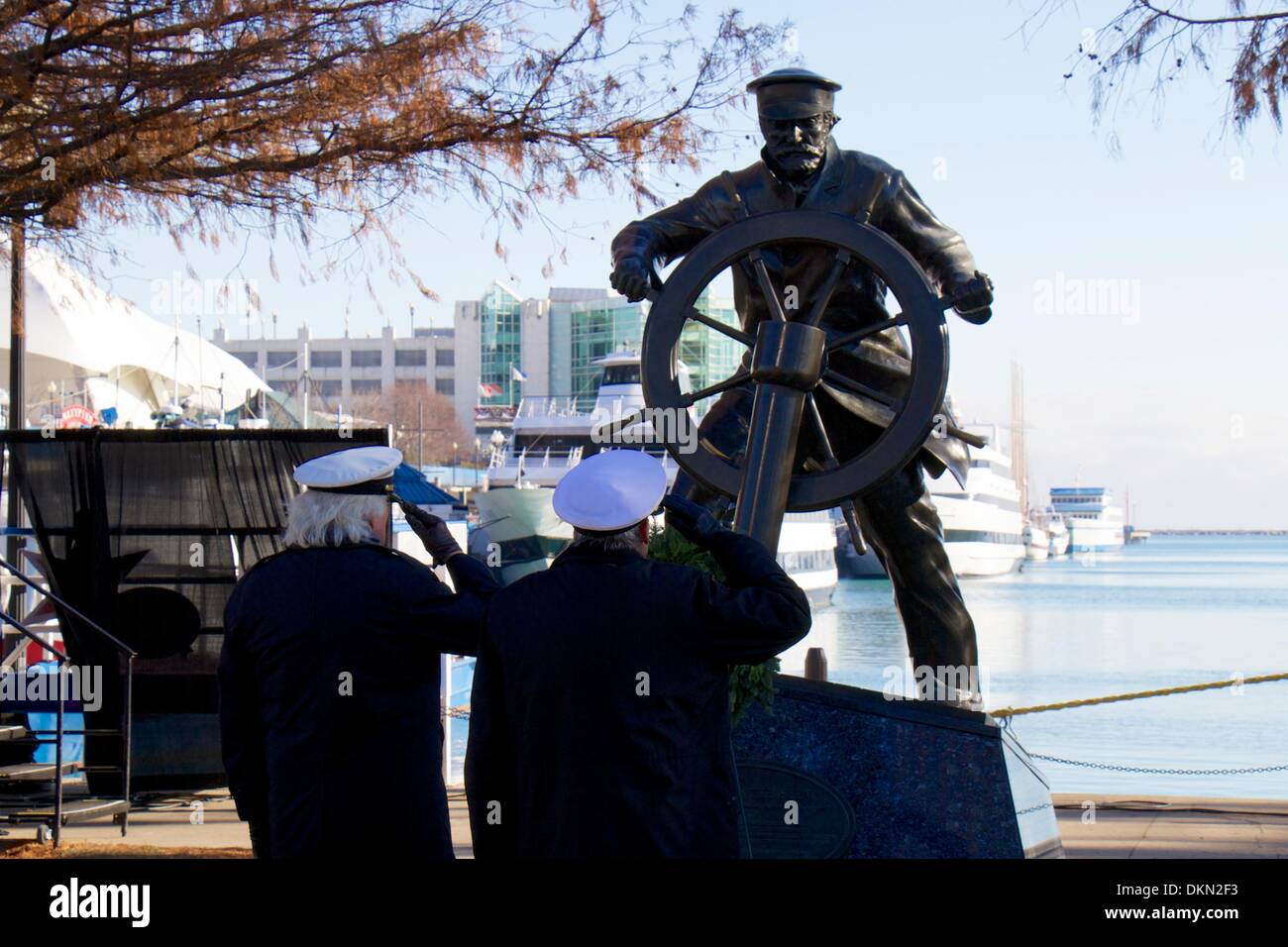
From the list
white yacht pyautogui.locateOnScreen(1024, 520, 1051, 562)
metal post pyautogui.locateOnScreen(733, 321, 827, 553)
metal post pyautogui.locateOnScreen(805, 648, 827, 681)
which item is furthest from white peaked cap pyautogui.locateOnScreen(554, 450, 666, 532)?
white yacht pyautogui.locateOnScreen(1024, 520, 1051, 562)

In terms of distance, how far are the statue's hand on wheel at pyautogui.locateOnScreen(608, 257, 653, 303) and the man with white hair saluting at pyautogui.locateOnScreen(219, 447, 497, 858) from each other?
4.68 feet

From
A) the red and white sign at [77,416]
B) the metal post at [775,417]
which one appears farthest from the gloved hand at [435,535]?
the red and white sign at [77,416]

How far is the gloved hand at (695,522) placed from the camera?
3322 mm

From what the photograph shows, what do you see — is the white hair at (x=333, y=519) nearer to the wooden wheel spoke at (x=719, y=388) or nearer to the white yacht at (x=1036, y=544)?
the wooden wheel spoke at (x=719, y=388)

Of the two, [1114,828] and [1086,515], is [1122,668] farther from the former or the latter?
[1086,515]

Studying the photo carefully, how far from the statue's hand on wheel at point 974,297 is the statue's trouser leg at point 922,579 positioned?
1.93 ft

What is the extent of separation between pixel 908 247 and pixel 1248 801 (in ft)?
16.7

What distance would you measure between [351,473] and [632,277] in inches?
57.0

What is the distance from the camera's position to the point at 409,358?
108 meters

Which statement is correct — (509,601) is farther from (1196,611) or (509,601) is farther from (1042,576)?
(1042,576)

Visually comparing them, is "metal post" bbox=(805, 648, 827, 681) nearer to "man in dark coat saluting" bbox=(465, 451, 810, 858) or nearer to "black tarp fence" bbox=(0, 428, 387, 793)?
"man in dark coat saluting" bbox=(465, 451, 810, 858)

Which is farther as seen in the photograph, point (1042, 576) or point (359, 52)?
point (1042, 576)
